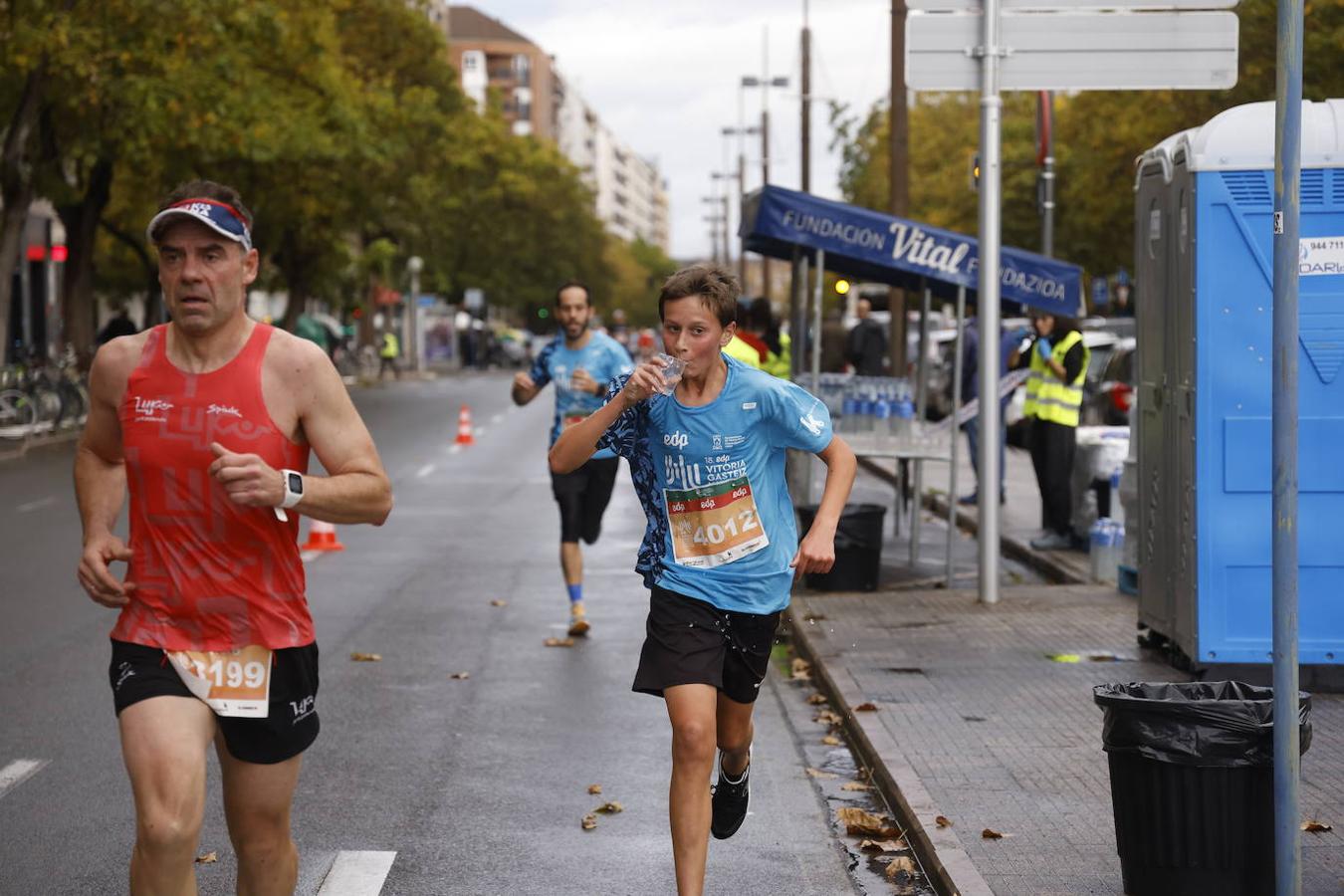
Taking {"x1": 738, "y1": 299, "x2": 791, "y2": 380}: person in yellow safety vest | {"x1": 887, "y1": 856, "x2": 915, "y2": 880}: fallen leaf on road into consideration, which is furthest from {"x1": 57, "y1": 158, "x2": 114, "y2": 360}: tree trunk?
{"x1": 887, "y1": 856, "x2": 915, "y2": 880}: fallen leaf on road

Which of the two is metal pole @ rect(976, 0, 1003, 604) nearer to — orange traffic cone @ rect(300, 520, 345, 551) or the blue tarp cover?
the blue tarp cover

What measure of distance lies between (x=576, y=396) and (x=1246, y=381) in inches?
146

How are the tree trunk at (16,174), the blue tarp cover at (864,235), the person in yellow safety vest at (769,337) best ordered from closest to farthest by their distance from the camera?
1. the blue tarp cover at (864,235)
2. the person in yellow safety vest at (769,337)
3. the tree trunk at (16,174)

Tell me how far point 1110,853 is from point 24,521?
551 inches

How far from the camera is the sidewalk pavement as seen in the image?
607 centimetres

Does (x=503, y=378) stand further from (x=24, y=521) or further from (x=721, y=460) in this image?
(x=721, y=460)

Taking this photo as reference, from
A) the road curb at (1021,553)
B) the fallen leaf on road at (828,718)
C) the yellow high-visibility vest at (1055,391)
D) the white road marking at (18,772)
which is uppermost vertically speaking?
the yellow high-visibility vest at (1055,391)

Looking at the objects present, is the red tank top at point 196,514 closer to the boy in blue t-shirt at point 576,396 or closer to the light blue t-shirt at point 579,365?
the boy in blue t-shirt at point 576,396

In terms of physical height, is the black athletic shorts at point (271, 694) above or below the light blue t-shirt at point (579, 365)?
below

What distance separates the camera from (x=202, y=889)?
236 inches

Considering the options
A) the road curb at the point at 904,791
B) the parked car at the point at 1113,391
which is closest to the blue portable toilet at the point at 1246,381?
the road curb at the point at 904,791

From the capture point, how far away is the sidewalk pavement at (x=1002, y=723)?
6.07 m

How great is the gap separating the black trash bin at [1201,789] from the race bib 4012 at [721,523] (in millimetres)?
1082

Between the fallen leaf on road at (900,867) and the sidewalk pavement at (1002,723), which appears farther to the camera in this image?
the fallen leaf on road at (900,867)
